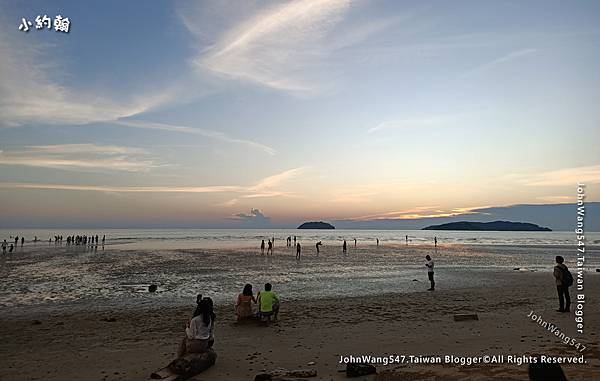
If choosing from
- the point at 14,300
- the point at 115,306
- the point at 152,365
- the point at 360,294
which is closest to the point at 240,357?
the point at 152,365

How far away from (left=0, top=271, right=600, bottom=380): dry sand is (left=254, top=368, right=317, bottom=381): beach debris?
0.29m

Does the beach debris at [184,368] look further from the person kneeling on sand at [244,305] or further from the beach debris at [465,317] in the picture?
the beach debris at [465,317]

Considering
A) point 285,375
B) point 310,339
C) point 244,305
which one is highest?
point 244,305

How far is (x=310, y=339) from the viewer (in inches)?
474

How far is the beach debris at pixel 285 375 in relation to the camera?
27.0 ft

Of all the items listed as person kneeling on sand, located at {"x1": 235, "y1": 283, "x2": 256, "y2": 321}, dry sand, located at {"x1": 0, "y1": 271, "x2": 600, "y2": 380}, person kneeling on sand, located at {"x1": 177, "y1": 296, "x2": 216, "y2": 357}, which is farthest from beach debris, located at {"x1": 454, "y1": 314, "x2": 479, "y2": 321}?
person kneeling on sand, located at {"x1": 177, "y1": 296, "x2": 216, "y2": 357}

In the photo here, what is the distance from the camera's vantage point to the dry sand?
355 inches

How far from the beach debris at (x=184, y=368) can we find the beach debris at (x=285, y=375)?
1.41m

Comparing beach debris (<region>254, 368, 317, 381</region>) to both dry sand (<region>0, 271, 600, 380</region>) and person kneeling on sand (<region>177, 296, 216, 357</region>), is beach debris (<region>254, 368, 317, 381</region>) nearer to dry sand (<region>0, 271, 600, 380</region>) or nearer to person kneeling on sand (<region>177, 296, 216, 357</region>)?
dry sand (<region>0, 271, 600, 380</region>)

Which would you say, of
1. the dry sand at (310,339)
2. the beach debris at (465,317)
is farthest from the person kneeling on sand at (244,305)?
the beach debris at (465,317)

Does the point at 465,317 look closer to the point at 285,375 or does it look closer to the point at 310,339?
the point at 310,339

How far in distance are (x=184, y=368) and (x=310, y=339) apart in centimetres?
437

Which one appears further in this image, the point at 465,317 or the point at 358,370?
the point at 465,317

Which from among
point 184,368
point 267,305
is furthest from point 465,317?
point 184,368
